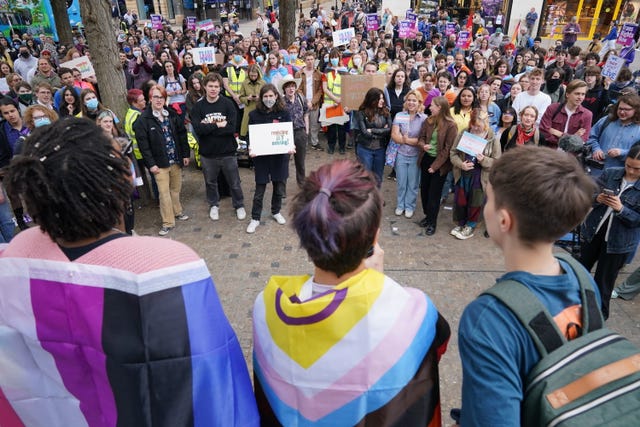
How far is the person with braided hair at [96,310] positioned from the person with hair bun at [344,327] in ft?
0.68

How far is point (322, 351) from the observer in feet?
4.31

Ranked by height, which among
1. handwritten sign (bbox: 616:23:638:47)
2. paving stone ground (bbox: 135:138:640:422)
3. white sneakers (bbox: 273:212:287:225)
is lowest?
paving stone ground (bbox: 135:138:640:422)

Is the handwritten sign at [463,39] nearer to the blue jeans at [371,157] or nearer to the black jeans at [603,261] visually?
the blue jeans at [371,157]

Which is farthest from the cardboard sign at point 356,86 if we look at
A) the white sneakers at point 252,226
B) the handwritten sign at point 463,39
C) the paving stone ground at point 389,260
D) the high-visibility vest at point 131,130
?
the handwritten sign at point 463,39

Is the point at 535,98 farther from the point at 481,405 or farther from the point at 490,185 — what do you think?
the point at 481,405

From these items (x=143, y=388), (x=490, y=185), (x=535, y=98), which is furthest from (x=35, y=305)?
(x=535, y=98)

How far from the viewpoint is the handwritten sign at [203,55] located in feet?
32.0

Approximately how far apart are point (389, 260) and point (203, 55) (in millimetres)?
7429

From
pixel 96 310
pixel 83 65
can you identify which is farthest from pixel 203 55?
pixel 96 310

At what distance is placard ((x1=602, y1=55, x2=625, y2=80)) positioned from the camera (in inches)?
293

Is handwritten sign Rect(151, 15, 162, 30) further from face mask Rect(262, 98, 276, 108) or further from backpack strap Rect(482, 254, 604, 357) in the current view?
backpack strap Rect(482, 254, 604, 357)

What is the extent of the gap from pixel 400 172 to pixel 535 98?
2.53 m

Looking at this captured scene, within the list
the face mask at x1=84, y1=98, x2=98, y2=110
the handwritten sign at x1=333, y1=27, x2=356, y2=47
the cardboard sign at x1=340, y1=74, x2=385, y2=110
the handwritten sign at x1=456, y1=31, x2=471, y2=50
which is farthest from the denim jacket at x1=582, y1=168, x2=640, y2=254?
the handwritten sign at x1=456, y1=31, x2=471, y2=50

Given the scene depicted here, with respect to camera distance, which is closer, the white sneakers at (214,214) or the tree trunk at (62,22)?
the white sneakers at (214,214)
